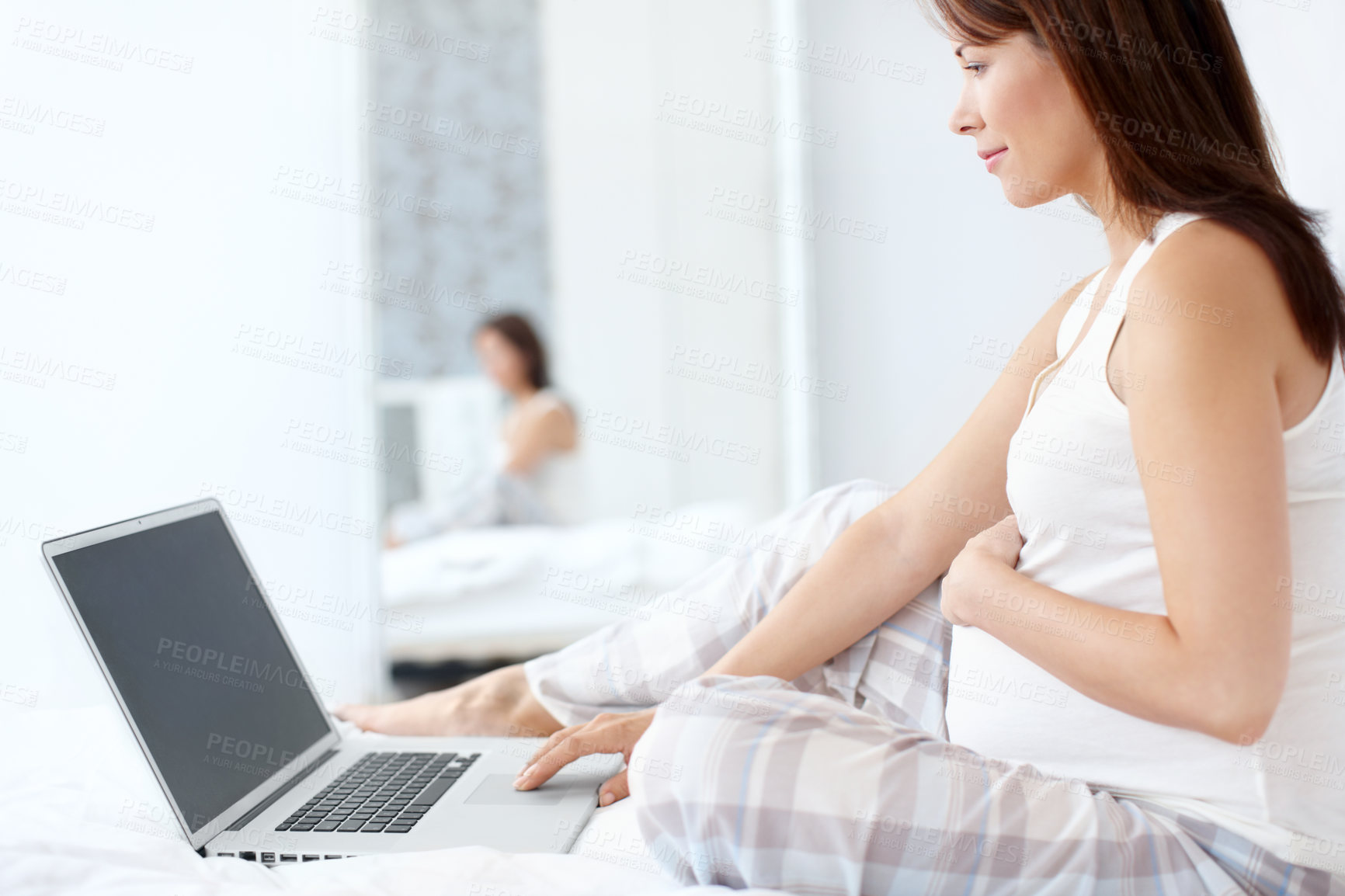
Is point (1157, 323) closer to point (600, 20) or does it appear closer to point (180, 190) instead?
point (180, 190)

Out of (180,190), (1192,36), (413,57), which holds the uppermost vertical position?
(413,57)

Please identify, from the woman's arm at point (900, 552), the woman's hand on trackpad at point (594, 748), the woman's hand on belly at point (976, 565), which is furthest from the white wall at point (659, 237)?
the woman's hand on belly at point (976, 565)

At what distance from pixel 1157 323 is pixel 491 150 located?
326cm

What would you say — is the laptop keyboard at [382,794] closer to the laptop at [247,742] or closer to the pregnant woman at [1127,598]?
the laptop at [247,742]

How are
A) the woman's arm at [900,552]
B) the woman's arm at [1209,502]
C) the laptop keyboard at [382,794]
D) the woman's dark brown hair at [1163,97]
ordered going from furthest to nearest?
the woman's arm at [900,552] < the laptop keyboard at [382,794] < the woman's dark brown hair at [1163,97] < the woman's arm at [1209,502]

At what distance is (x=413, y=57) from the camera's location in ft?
11.9

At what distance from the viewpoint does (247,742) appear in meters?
1.07

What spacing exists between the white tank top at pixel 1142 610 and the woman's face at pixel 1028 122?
140 mm

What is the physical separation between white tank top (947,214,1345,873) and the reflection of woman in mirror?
8.60ft

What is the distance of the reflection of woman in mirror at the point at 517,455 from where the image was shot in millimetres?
3354

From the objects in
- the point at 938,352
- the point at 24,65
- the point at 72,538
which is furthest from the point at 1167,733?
the point at 938,352

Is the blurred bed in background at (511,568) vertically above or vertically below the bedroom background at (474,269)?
below

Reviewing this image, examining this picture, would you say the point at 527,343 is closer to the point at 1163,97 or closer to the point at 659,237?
the point at 659,237

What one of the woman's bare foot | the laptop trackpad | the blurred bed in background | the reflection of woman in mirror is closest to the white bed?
the blurred bed in background
